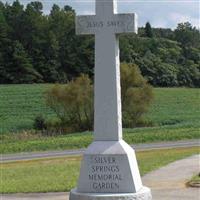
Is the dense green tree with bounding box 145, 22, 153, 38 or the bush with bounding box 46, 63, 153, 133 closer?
the bush with bounding box 46, 63, 153, 133

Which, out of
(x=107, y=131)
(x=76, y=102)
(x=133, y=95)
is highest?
(x=133, y=95)

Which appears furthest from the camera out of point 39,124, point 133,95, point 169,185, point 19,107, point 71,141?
point 19,107

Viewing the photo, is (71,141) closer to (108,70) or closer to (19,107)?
(108,70)

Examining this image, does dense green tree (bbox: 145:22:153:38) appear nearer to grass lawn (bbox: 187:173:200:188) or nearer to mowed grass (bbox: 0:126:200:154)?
mowed grass (bbox: 0:126:200:154)

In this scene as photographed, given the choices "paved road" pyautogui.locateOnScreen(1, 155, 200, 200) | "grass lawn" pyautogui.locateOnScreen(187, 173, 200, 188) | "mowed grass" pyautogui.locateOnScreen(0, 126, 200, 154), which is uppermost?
"grass lawn" pyautogui.locateOnScreen(187, 173, 200, 188)

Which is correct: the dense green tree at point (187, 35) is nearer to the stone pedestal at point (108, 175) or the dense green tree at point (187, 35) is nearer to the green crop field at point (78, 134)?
the green crop field at point (78, 134)

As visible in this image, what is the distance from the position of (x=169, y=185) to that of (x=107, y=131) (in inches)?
222

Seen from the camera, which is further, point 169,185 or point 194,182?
point 194,182

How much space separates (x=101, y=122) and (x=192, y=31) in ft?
474

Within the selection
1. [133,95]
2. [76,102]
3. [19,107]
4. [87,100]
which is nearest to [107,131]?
[87,100]

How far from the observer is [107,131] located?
1108 centimetres

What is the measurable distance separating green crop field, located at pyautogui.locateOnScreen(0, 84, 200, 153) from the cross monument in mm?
26937

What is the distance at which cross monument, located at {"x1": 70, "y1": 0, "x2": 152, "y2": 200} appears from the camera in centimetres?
1073

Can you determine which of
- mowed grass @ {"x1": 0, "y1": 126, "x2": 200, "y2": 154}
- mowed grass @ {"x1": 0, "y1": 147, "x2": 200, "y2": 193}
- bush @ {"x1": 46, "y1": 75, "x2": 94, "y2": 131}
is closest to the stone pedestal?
mowed grass @ {"x1": 0, "y1": 147, "x2": 200, "y2": 193}
